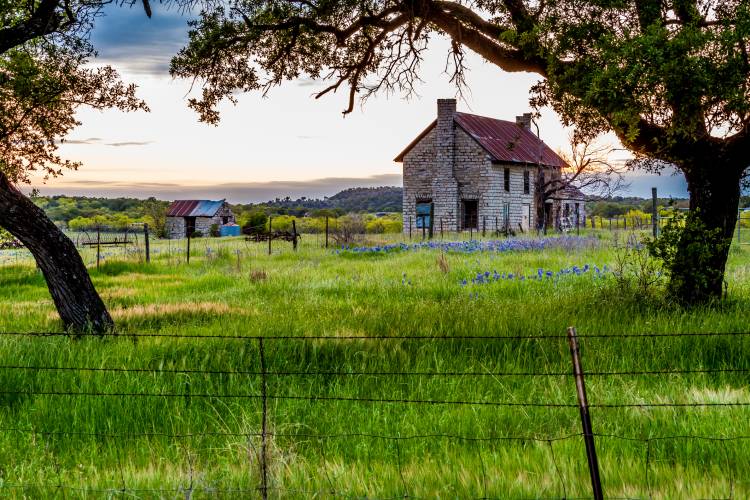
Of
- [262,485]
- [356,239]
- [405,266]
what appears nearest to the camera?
[262,485]

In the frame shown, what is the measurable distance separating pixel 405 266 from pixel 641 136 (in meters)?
8.22

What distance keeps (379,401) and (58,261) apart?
18.6ft

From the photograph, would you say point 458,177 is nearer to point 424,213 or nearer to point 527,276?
point 424,213

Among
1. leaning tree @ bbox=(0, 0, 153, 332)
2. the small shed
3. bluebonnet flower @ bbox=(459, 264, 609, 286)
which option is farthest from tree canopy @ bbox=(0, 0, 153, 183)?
the small shed

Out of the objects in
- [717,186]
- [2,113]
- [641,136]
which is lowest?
[717,186]

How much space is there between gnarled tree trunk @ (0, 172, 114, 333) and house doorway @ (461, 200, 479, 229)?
36.2 meters

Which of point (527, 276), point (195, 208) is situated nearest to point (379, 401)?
point (527, 276)

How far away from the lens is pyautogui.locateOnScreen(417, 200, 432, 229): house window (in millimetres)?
44469

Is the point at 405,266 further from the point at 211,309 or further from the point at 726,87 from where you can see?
the point at 726,87

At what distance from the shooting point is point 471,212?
4422 centimetres

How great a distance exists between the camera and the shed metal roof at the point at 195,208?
7312cm

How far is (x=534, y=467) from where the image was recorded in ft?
14.9

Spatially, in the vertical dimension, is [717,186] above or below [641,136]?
below

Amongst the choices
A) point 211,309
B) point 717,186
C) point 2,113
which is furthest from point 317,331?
point 2,113
